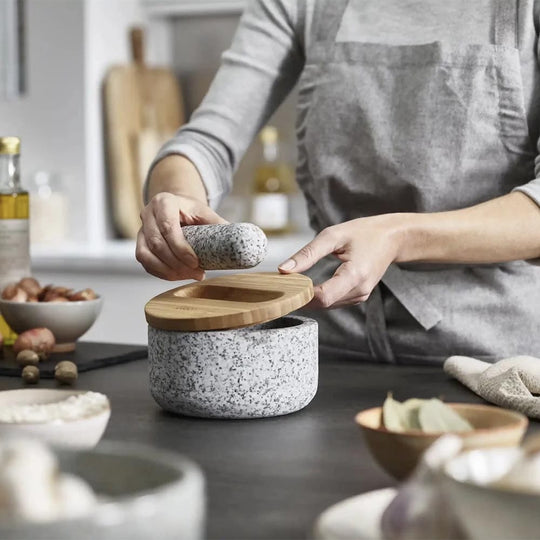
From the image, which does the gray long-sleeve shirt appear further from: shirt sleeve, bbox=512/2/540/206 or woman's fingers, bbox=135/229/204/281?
woman's fingers, bbox=135/229/204/281

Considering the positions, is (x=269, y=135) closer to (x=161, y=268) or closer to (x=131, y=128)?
(x=131, y=128)

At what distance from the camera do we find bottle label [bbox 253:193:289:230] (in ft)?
10.6

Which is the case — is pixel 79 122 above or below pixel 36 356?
above

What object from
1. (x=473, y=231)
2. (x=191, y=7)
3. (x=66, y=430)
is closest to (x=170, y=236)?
(x=473, y=231)

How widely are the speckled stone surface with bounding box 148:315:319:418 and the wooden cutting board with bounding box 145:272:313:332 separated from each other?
0.02m

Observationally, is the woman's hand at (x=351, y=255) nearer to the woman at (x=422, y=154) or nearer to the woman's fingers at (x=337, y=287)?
the woman's fingers at (x=337, y=287)

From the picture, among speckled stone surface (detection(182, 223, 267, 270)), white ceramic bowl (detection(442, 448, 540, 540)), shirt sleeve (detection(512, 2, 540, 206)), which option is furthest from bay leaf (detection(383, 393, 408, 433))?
shirt sleeve (detection(512, 2, 540, 206))

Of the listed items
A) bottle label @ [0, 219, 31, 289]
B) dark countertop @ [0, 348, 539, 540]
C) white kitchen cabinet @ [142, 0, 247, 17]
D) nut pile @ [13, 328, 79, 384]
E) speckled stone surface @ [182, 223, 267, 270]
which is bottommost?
nut pile @ [13, 328, 79, 384]

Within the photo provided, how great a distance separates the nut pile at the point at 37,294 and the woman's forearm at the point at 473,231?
0.50 m

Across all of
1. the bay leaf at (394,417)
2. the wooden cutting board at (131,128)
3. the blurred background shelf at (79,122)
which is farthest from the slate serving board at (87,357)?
the wooden cutting board at (131,128)

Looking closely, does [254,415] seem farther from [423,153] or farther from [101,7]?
[101,7]

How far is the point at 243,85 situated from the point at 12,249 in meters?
0.46

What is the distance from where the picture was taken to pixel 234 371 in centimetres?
107

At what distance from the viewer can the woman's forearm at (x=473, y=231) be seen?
4.40 ft
